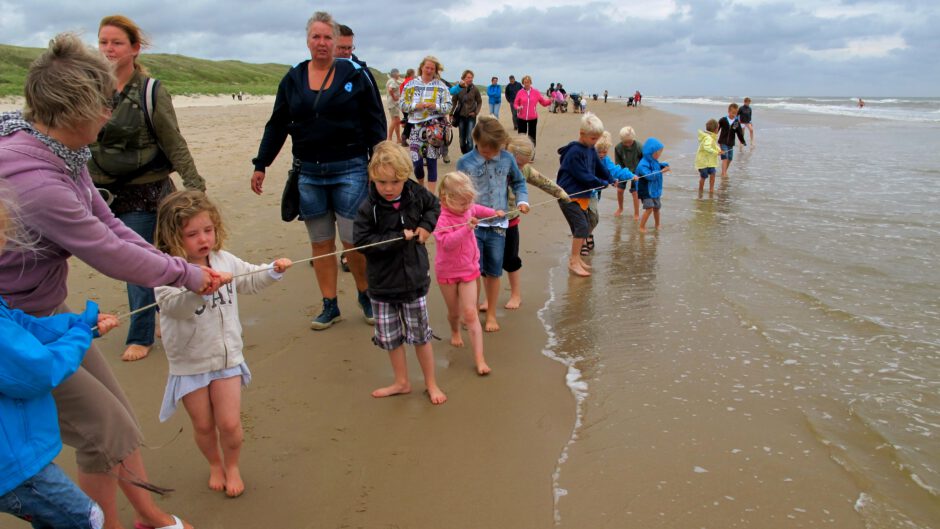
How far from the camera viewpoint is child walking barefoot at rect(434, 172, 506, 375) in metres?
4.22

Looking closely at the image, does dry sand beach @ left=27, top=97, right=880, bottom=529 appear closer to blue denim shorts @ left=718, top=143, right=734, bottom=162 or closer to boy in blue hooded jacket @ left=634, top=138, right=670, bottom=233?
boy in blue hooded jacket @ left=634, top=138, right=670, bottom=233

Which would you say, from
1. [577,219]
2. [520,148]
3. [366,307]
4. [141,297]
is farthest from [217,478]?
[577,219]

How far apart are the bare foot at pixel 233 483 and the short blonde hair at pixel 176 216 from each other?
100 cm

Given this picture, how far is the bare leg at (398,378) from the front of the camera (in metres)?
3.84

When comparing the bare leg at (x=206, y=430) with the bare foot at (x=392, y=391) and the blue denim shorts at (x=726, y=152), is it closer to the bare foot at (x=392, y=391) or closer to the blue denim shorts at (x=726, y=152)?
the bare foot at (x=392, y=391)

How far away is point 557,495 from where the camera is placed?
287cm

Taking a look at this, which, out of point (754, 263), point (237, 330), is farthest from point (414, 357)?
point (754, 263)

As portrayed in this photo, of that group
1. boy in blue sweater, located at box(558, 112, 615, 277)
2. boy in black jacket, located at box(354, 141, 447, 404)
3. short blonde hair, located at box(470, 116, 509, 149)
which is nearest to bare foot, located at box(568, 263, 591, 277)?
boy in blue sweater, located at box(558, 112, 615, 277)

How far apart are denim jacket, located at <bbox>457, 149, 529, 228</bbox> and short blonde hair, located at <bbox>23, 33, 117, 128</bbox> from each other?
3119 millimetres

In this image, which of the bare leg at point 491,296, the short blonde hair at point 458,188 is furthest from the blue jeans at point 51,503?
the bare leg at point 491,296

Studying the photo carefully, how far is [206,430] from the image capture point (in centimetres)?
282

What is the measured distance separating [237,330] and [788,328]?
13.4 feet

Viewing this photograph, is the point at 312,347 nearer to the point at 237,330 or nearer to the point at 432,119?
the point at 237,330

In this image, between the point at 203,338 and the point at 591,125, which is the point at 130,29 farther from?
the point at 591,125
